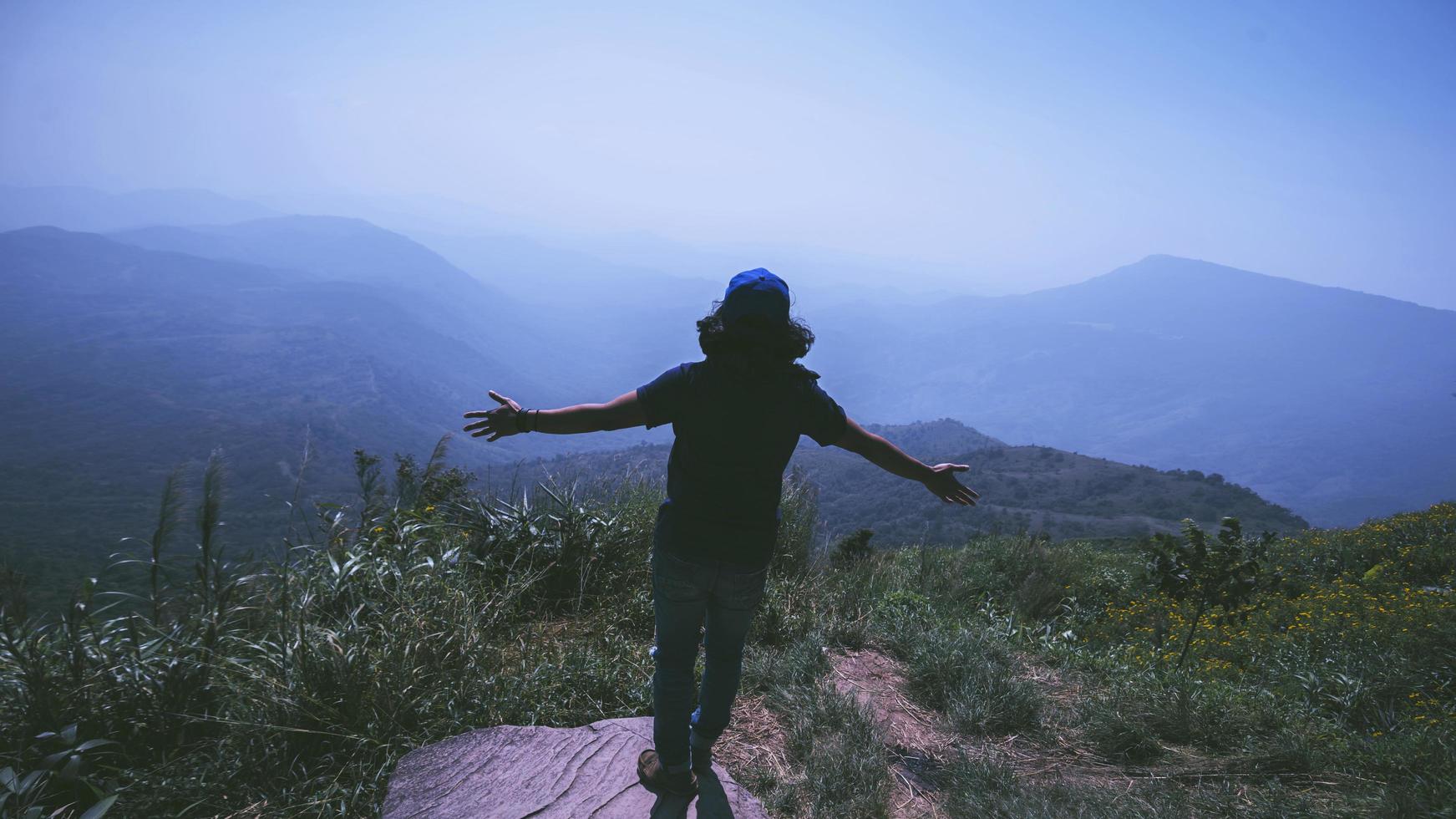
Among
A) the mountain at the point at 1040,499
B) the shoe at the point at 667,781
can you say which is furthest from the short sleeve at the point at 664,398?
the mountain at the point at 1040,499

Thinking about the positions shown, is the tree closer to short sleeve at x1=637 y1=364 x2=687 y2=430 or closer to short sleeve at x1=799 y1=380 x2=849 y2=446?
short sleeve at x1=799 y1=380 x2=849 y2=446

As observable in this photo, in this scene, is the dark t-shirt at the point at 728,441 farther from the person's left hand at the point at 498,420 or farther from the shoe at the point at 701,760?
the shoe at the point at 701,760

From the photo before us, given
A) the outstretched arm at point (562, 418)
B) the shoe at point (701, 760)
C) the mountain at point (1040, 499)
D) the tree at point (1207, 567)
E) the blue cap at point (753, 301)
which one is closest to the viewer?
the blue cap at point (753, 301)

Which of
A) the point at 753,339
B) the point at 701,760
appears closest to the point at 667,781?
the point at 701,760

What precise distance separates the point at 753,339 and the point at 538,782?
6.60 feet

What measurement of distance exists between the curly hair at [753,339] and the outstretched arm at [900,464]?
1.14 ft

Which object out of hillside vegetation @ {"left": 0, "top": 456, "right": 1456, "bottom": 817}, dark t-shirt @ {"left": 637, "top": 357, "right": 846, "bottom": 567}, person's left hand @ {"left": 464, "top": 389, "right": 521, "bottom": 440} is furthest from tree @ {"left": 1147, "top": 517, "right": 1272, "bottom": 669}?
person's left hand @ {"left": 464, "top": 389, "right": 521, "bottom": 440}

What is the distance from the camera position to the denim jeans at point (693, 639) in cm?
237

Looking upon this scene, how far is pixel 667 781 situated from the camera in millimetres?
2662

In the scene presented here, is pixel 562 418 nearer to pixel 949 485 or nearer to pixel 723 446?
pixel 723 446

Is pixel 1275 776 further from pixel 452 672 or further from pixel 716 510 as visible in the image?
pixel 452 672

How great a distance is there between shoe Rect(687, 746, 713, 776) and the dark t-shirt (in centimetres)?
95

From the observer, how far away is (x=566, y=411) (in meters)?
2.49

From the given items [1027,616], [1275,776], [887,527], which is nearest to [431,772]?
[1275,776]
